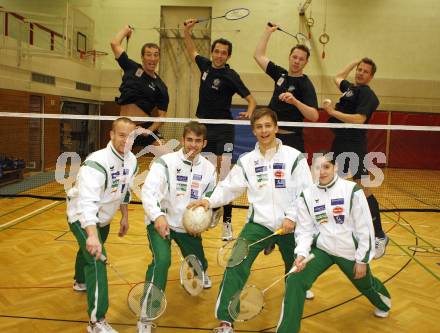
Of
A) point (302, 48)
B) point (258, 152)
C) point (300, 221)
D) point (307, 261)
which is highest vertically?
point (302, 48)

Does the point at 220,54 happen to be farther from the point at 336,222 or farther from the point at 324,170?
the point at 336,222

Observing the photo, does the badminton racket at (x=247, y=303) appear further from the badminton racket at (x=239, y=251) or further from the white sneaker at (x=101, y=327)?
the white sneaker at (x=101, y=327)

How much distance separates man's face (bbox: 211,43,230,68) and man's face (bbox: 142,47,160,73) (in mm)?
877

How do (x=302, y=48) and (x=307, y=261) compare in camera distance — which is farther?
(x=302, y=48)

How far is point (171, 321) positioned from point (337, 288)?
2.21 m

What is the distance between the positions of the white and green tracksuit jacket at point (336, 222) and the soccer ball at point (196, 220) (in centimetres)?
93

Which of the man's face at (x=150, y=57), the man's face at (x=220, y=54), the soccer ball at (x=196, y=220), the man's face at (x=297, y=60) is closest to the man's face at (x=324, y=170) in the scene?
the soccer ball at (x=196, y=220)

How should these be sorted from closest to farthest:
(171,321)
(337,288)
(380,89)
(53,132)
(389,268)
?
1. (171,321)
2. (337,288)
3. (389,268)
4. (53,132)
5. (380,89)

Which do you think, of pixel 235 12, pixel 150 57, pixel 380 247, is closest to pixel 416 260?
pixel 380 247

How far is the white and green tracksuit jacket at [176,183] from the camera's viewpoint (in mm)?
4629

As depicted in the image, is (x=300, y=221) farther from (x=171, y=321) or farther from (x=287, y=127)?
(x=287, y=127)

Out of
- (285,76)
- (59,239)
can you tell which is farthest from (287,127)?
(59,239)

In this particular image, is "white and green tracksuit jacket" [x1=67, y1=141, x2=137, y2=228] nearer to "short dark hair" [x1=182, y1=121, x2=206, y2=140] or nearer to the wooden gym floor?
"short dark hair" [x1=182, y1=121, x2=206, y2=140]

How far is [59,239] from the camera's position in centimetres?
716
